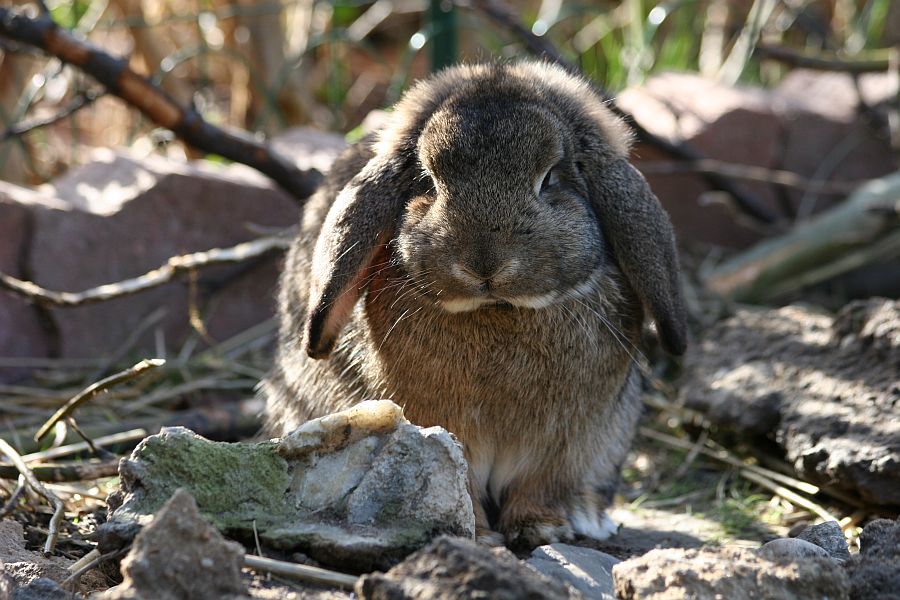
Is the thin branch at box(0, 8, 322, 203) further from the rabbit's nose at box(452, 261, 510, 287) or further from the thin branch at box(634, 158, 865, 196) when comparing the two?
the rabbit's nose at box(452, 261, 510, 287)

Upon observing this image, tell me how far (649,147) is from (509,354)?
123 inches

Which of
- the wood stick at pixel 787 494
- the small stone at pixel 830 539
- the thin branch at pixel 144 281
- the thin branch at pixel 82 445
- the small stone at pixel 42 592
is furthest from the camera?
the thin branch at pixel 144 281

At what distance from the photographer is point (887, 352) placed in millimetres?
4039

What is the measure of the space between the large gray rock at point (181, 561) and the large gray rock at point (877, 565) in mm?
1353

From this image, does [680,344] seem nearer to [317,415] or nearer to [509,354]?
[509,354]

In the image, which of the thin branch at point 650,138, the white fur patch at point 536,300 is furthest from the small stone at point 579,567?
the thin branch at point 650,138

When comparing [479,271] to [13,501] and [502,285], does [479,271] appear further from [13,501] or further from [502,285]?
[13,501]

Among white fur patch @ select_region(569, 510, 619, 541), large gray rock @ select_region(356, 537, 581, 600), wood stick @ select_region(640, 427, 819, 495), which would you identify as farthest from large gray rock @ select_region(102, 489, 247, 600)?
wood stick @ select_region(640, 427, 819, 495)

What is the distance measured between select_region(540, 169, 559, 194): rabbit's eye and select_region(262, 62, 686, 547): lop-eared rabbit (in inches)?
0.4

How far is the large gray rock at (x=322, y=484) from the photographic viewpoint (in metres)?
2.67

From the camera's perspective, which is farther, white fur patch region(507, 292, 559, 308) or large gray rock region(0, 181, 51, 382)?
large gray rock region(0, 181, 51, 382)

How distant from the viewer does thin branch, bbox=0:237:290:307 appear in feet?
14.0

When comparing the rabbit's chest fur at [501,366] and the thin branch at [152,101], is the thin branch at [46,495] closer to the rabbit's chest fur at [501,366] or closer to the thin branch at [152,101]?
the rabbit's chest fur at [501,366]

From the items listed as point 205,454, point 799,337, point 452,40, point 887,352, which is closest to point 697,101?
point 452,40
